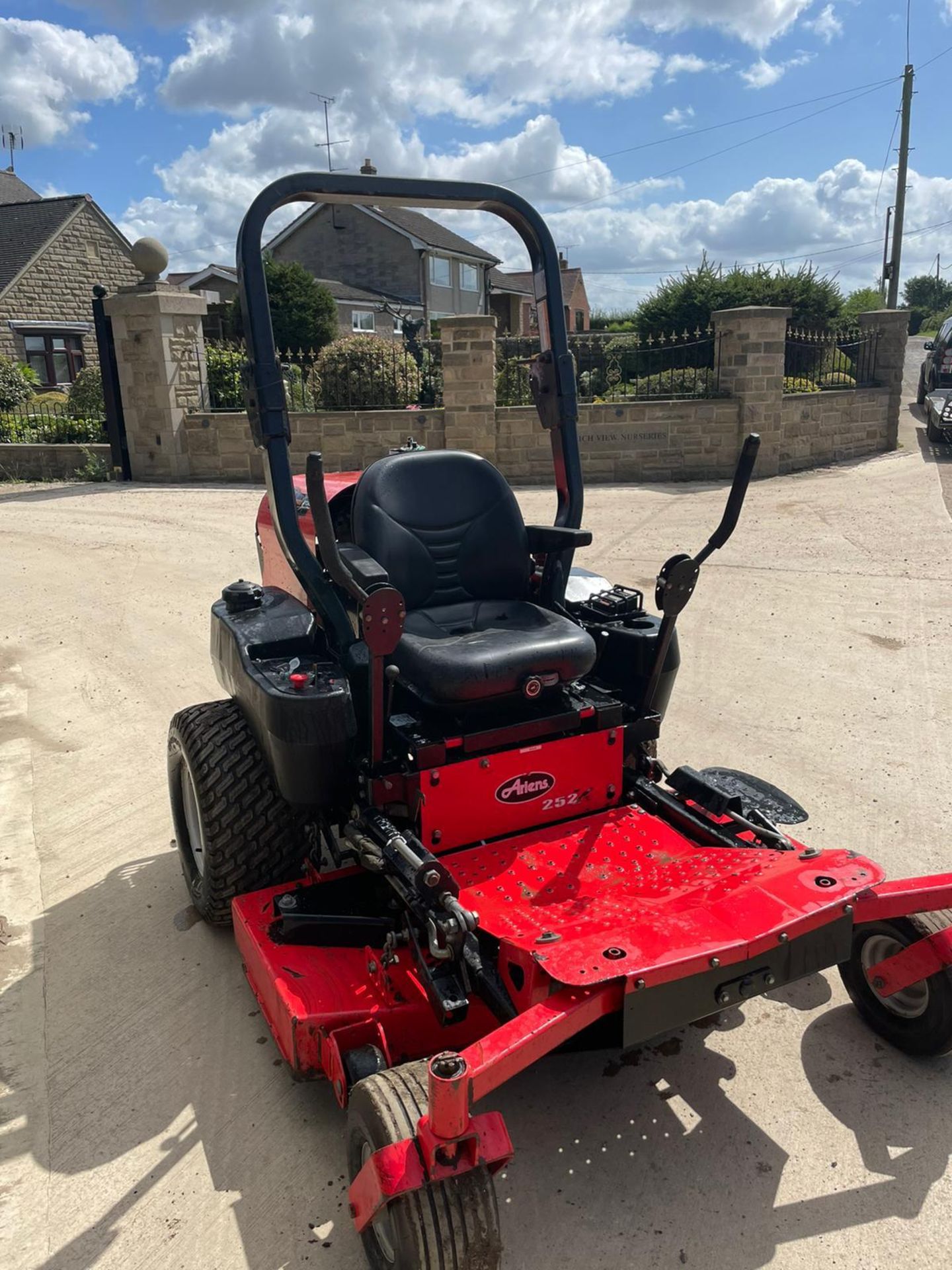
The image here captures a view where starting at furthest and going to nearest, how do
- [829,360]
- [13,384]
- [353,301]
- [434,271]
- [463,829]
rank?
[434,271], [353,301], [13,384], [829,360], [463,829]

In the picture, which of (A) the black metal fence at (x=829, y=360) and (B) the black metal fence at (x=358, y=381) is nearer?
(B) the black metal fence at (x=358, y=381)

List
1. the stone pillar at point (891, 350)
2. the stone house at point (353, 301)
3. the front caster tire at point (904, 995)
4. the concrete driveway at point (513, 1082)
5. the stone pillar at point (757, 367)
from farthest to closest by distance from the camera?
1. the stone house at point (353, 301)
2. the stone pillar at point (891, 350)
3. the stone pillar at point (757, 367)
4. the front caster tire at point (904, 995)
5. the concrete driveway at point (513, 1082)

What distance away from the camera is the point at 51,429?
14234mm

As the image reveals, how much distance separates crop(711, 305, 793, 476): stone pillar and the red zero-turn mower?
29.8 ft

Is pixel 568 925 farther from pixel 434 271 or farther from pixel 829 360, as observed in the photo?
pixel 434 271

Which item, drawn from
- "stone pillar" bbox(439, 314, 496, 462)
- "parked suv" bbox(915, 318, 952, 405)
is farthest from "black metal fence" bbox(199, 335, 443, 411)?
"parked suv" bbox(915, 318, 952, 405)

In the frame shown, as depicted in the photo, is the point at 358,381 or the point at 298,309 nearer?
the point at 358,381

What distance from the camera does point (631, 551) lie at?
8.85 meters

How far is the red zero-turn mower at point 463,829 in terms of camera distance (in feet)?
6.95

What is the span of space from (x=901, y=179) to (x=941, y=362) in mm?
12074

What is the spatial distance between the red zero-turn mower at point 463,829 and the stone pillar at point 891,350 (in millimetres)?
11883

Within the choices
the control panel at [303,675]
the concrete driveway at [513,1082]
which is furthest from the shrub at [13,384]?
the control panel at [303,675]

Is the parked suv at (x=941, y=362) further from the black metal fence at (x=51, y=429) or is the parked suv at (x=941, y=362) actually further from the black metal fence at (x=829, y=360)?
the black metal fence at (x=51, y=429)

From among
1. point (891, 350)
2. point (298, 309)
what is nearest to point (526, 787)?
point (891, 350)
